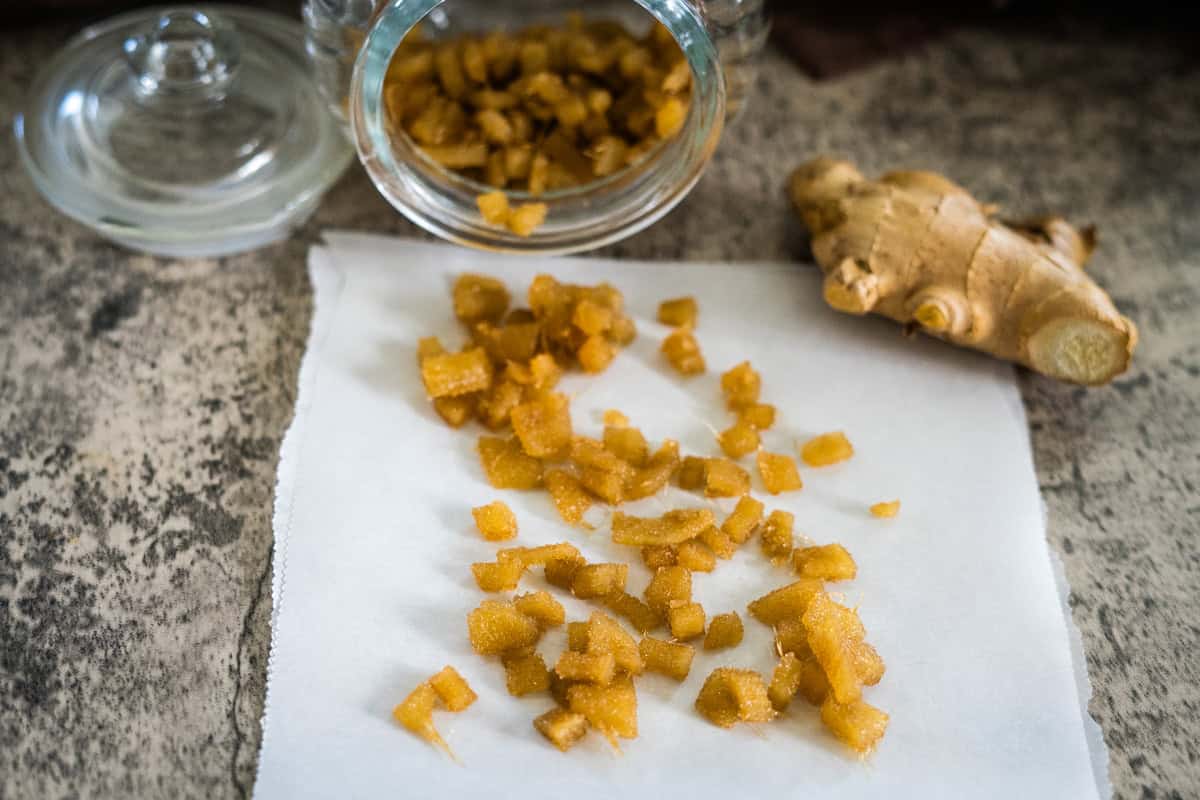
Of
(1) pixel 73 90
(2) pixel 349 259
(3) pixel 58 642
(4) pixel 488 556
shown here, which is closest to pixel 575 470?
(4) pixel 488 556

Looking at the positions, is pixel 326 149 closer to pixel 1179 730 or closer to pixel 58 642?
pixel 58 642

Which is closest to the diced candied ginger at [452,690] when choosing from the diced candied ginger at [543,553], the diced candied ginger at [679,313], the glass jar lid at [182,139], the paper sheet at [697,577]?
the paper sheet at [697,577]

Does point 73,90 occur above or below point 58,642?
above

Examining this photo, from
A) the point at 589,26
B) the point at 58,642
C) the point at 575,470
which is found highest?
the point at 589,26

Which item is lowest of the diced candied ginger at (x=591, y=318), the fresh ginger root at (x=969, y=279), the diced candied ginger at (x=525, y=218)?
the diced candied ginger at (x=591, y=318)

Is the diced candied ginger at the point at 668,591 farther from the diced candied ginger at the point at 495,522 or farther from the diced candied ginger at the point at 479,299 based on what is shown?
the diced candied ginger at the point at 479,299
